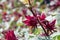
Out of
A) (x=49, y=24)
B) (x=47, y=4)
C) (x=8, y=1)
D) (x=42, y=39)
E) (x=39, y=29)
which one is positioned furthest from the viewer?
(x=8, y=1)

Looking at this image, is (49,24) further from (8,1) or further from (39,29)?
(8,1)

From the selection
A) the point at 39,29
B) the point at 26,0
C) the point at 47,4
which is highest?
the point at 26,0

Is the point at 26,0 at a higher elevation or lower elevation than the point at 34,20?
higher

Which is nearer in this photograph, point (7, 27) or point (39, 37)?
point (39, 37)

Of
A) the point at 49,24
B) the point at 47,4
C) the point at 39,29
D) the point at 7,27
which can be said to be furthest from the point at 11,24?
the point at 49,24

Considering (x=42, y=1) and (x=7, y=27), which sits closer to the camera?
(x=7, y=27)

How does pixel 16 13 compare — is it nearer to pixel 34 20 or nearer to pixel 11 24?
pixel 11 24

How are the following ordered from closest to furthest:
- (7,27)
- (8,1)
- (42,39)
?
(42,39) → (7,27) → (8,1)

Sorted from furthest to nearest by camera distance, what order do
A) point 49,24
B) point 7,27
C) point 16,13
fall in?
1. point 16,13
2. point 7,27
3. point 49,24

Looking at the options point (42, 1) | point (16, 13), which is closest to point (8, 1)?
point (42, 1)

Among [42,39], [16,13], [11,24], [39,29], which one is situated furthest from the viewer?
[16,13]
